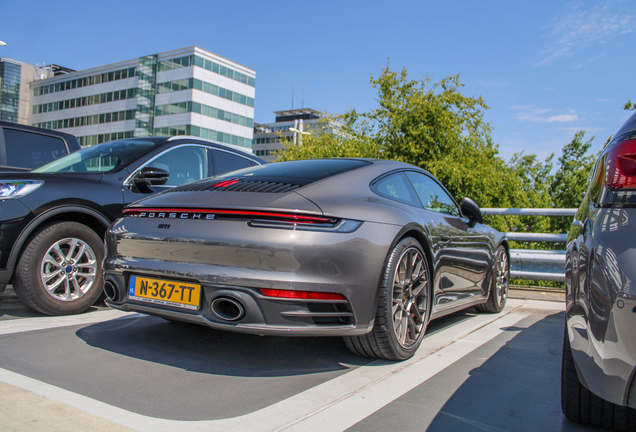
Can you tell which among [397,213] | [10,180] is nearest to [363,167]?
[397,213]

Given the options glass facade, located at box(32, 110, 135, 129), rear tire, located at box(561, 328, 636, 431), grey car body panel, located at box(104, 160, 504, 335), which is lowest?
rear tire, located at box(561, 328, 636, 431)

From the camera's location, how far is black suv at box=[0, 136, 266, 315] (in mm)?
3820

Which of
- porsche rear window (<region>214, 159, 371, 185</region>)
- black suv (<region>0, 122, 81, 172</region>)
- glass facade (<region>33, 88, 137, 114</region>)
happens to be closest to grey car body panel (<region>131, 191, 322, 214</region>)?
porsche rear window (<region>214, 159, 371, 185</region>)

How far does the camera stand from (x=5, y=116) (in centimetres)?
7444

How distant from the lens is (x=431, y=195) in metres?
4.04

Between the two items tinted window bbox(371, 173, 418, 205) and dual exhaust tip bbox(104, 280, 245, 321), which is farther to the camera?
tinted window bbox(371, 173, 418, 205)

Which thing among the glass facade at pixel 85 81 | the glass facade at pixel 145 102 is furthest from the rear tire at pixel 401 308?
the glass facade at pixel 85 81

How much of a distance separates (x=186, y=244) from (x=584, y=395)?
198cm

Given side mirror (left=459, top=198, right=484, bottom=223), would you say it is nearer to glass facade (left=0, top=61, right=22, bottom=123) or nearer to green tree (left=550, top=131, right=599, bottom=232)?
green tree (left=550, top=131, right=599, bottom=232)

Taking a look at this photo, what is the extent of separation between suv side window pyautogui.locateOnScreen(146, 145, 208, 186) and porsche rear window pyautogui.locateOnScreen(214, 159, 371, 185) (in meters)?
1.64

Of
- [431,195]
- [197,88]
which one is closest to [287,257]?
[431,195]

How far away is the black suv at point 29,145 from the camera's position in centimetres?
602

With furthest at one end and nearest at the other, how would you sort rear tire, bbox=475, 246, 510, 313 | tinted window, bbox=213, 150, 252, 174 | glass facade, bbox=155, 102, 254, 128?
1. glass facade, bbox=155, 102, 254, 128
2. tinted window, bbox=213, 150, 252, 174
3. rear tire, bbox=475, 246, 510, 313

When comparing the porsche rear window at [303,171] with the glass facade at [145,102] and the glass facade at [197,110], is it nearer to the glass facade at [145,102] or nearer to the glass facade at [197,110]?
the glass facade at [145,102]
